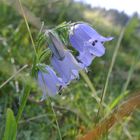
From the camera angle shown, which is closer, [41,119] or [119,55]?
[41,119]

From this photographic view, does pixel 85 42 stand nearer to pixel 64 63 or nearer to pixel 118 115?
pixel 64 63

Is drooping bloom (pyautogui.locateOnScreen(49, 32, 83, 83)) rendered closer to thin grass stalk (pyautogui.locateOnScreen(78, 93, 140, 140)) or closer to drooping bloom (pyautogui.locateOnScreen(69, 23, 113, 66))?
drooping bloom (pyautogui.locateOnScreen(69, 23, 113, 66))

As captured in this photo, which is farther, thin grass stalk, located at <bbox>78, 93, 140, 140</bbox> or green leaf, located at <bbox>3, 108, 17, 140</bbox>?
green leaf, located at <bbox>3, 108, 17, 140</bbox>

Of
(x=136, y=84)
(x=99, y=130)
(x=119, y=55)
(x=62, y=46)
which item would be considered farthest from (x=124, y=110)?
(x=119, y=55)

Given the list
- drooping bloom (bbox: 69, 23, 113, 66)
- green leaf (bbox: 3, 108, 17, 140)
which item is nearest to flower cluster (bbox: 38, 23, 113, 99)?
drooping bloom (bbox: 69, 23, 113, 66)

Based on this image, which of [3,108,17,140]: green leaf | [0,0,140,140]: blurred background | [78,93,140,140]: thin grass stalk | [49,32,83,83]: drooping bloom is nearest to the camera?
[78,93,140,140]: thin grass stalk

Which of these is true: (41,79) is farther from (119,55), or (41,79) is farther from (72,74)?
(119,55)

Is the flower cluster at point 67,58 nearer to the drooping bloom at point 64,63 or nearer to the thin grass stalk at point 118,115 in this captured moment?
the drooping bloom at point 64,63
